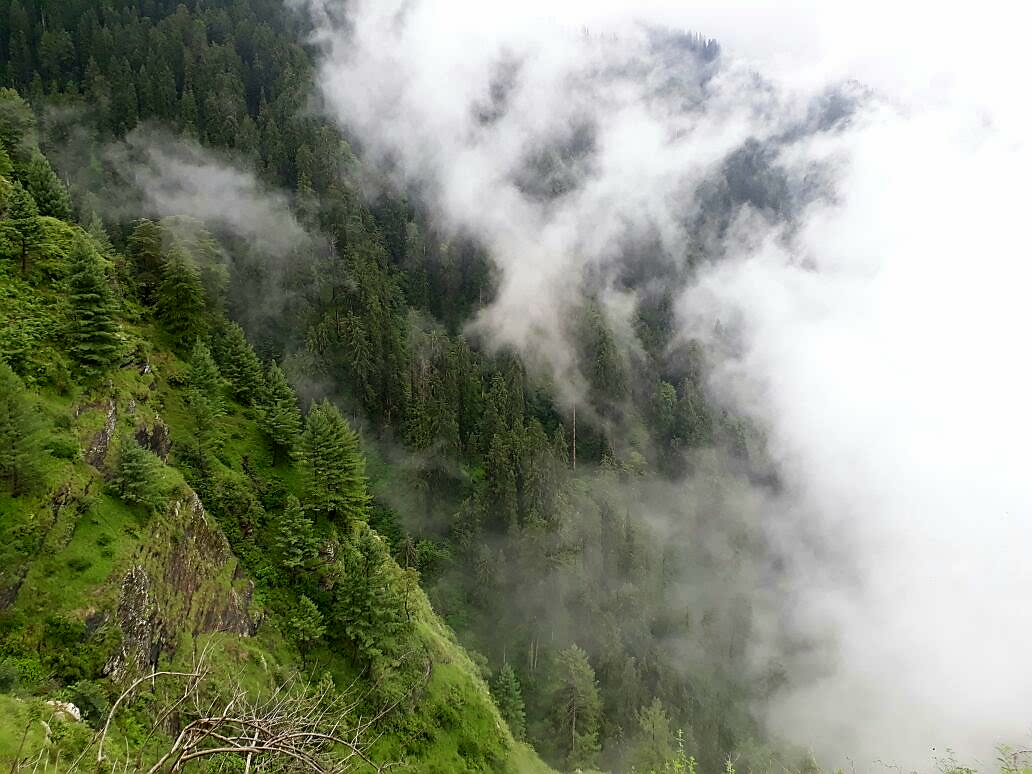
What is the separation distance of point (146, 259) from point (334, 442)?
29465 millimetres

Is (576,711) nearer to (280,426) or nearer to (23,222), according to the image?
(280,426)

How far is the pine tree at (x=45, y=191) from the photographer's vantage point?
53156 millimetres

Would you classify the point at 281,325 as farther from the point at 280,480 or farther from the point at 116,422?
the point at 116,422

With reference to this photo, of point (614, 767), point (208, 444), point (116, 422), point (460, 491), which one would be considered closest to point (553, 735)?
point (614, 767)

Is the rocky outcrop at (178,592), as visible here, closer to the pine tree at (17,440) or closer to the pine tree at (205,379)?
the pine tree at (17,440)

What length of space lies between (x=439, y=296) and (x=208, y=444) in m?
96.8

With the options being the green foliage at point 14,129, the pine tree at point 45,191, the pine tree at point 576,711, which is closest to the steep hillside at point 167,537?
the pine tree at point 45,191

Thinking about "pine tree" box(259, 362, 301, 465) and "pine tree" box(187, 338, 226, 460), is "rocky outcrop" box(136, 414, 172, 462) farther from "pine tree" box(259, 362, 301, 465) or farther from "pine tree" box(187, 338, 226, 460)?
"pine tree" box(259, 362, 301, 465)

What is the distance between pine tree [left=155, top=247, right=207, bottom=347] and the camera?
55.2 metres

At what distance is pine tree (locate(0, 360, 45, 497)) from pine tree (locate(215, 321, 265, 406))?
2770 cm

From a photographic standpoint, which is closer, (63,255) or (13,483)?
(13,483)

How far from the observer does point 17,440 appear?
2794 centimetres

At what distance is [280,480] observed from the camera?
171 feet

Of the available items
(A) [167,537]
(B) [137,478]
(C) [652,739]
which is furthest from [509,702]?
(B) [137,478]
